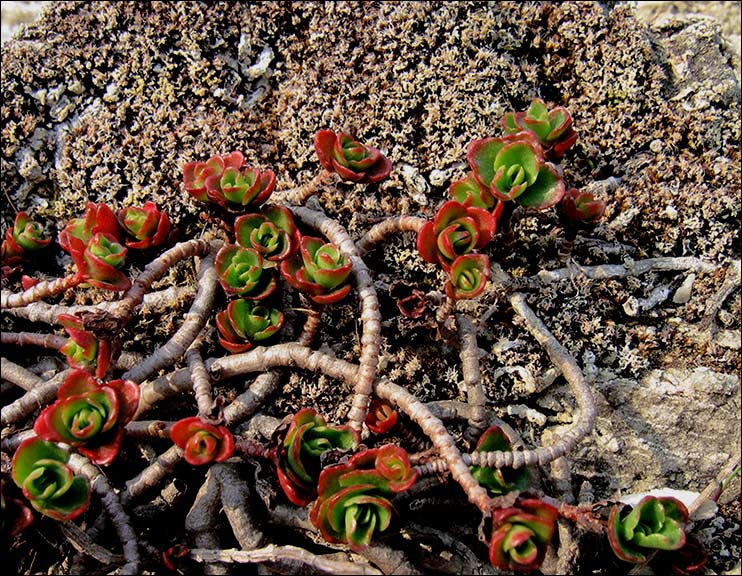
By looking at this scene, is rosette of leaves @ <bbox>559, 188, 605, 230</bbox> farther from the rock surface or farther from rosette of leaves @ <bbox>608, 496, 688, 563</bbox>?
rosette of leaves @ <bbox>608, 496, 688, 563</bbox>

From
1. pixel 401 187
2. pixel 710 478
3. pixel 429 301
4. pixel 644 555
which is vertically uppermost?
pixel 401 187

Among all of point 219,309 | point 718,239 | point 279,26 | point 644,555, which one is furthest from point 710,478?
point 279,26

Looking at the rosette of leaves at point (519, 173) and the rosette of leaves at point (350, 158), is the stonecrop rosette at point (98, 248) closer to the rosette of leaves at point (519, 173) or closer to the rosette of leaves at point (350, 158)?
the rosette of leaves at point (350, 158)

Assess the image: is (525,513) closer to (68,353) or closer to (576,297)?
(576,297)

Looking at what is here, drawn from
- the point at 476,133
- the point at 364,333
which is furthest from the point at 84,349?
the point at 476,133

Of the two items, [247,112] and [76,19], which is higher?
[76,19]
